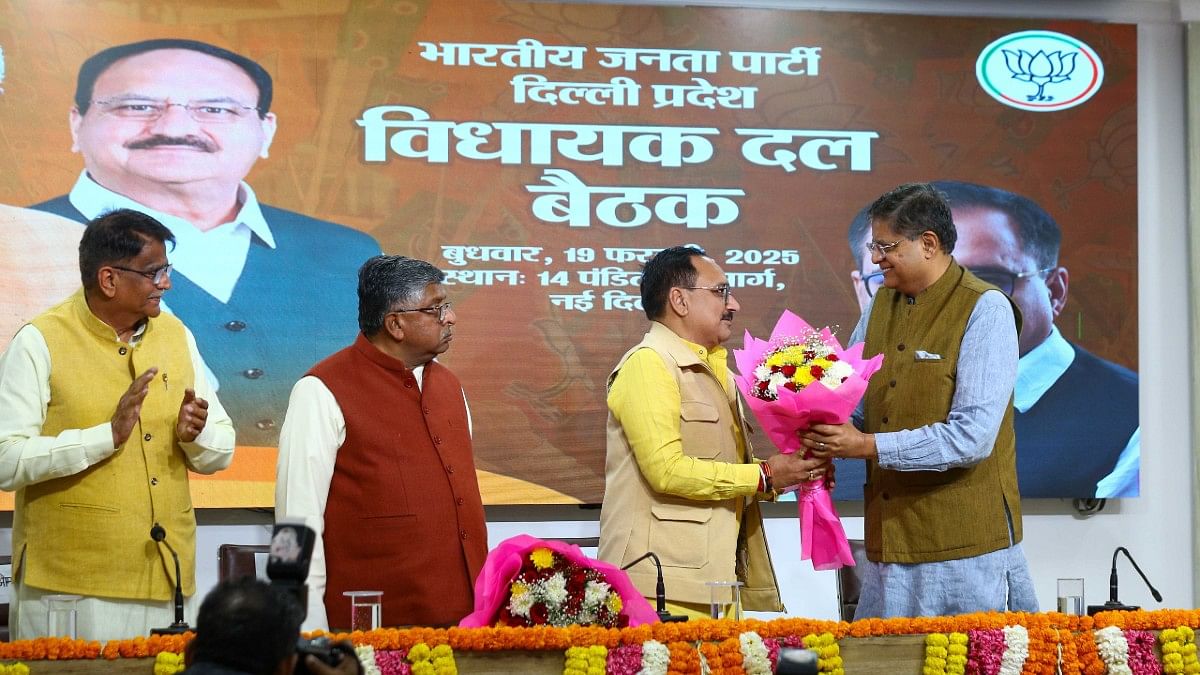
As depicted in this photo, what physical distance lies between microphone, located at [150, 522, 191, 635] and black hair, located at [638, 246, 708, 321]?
1313mm

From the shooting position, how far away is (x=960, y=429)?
2.99 metres

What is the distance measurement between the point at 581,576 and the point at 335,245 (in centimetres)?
229

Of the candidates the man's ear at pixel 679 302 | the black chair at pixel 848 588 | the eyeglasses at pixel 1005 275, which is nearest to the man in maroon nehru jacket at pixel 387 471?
the man's ear at pixel 679 302

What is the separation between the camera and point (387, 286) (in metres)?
3.19

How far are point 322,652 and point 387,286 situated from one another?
142 centimetres

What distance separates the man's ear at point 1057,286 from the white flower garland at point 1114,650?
7.99ft

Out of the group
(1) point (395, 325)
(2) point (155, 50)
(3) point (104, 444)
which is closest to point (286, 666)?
(3) point (104, 444)

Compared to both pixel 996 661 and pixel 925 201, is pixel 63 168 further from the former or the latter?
pixel 996 661

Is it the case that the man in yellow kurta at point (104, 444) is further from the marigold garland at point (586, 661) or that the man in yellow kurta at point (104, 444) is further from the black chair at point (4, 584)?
the marigold garland at point (586, 661)

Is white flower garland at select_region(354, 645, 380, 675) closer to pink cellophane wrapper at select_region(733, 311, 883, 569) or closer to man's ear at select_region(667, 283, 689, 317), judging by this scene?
pink cellophane wrapper at select_region(733, 311, 883, 569)

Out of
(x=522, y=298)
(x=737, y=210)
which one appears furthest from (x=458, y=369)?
(x=737, y=210)

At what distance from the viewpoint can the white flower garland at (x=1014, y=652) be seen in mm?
2684

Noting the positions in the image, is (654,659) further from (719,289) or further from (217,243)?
(217,243)

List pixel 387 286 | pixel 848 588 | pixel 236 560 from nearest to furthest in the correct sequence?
1. pixel 387 286
2. pixel 236 560
3. pixel 848 588
